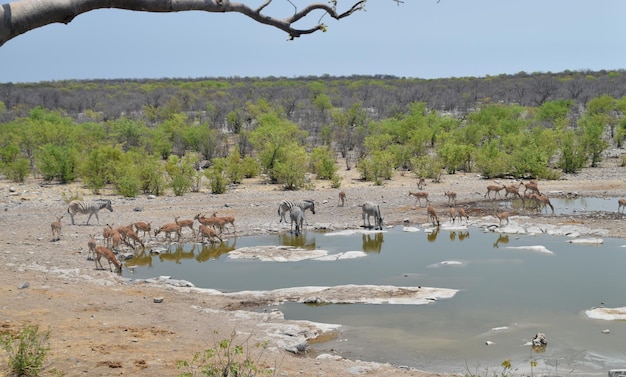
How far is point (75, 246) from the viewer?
1916 cm

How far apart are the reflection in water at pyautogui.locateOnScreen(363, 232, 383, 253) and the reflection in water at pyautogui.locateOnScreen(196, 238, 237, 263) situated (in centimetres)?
402

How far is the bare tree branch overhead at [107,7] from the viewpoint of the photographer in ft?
15.7

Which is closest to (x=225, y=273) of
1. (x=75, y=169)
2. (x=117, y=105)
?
(x=75, y=169)

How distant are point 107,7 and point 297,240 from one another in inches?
655

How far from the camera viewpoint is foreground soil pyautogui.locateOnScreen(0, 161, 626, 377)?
32.7 ft

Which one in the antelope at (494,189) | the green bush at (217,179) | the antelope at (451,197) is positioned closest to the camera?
the antelope at (451,197)

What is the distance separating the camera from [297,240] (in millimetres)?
21516

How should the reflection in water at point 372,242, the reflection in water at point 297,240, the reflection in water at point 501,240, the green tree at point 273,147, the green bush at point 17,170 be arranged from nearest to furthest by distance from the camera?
the reflection in water at point 372,242
the reflection in water at point 501,240
the reflection in water at point 297,240
the green bush at point 17,170
the green tree at point 273,147

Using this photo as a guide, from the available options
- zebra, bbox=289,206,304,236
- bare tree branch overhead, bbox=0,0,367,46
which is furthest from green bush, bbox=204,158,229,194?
bare tree branch overhead, bbox=0,0,367,46

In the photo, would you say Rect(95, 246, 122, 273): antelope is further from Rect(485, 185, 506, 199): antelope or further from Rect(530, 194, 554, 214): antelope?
Rect(485, 185, 506, 199): antelope

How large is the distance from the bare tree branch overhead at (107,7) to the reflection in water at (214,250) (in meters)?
14.0

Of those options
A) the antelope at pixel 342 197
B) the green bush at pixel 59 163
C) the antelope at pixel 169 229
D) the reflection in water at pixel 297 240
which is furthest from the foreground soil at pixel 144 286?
the antelope at pixel 169 229

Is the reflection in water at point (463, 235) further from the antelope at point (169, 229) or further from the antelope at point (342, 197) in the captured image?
the antelope at point (169, 229)

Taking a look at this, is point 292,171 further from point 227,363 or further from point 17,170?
point 227,363
